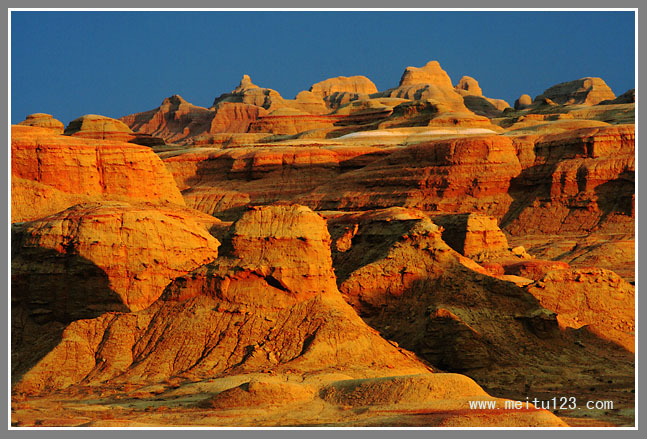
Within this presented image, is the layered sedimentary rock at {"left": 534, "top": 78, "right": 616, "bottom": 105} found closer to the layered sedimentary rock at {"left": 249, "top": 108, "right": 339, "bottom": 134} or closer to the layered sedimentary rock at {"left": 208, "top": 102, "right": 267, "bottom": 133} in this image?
the layered sedimentary rock at {"left": 249, "top": 108, "right": 339, "bottom": 134}

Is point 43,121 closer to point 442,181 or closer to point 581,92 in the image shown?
point 442,181

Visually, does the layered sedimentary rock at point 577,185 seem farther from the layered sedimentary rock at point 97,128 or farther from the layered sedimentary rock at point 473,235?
the layered sedimentary rock at point 97,128

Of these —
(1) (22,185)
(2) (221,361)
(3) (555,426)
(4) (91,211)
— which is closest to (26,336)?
(4) (91,211)

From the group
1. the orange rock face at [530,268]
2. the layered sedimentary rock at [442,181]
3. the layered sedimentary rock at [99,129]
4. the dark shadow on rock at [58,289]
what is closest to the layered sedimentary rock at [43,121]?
the layered sedimentary rock at [99,129]

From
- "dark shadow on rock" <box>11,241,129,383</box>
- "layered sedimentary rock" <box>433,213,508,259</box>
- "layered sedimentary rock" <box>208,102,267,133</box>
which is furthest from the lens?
"layered sedimentary rock" <box>208,102,267,133</box>

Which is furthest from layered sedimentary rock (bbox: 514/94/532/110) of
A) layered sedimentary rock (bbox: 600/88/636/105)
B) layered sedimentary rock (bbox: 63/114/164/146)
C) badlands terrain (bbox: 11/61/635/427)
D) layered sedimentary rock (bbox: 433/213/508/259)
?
layered sedimentary rock (bbox: 433/213/508/259)

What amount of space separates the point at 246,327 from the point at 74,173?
103 ft

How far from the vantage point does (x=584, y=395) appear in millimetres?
39312

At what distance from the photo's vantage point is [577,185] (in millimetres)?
86188

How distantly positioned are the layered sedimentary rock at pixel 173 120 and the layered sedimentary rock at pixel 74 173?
4028 inches

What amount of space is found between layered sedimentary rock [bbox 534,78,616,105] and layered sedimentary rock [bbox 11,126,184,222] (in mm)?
108997

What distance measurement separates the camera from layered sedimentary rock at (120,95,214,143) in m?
177

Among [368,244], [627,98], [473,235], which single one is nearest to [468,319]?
[368,244]

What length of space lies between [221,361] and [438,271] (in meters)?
12.8
